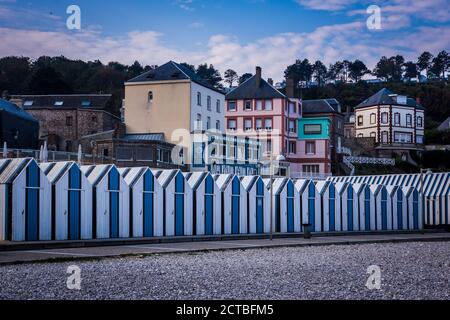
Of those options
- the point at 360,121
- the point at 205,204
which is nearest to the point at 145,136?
the point at 205,204

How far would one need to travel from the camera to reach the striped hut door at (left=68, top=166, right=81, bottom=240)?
20812 millimetres

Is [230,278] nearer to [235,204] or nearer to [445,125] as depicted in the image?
[235,204]

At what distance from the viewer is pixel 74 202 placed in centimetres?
2098

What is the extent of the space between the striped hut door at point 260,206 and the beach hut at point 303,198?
2.24 m

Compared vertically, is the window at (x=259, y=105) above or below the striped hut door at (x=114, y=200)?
above

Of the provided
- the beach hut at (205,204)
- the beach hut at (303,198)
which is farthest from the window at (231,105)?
the beach hut at (205,204)

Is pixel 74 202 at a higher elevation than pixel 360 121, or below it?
below

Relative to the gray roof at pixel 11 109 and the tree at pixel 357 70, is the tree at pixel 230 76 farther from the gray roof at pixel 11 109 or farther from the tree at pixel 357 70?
the gray roof at pixel 11 109

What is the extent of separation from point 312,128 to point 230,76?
5771 cm

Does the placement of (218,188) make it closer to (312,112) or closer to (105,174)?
(105,174)

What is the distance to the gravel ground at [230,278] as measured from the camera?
371 inches

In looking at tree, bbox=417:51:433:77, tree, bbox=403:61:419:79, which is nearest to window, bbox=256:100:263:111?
tree, bbox=417:51:433:77
